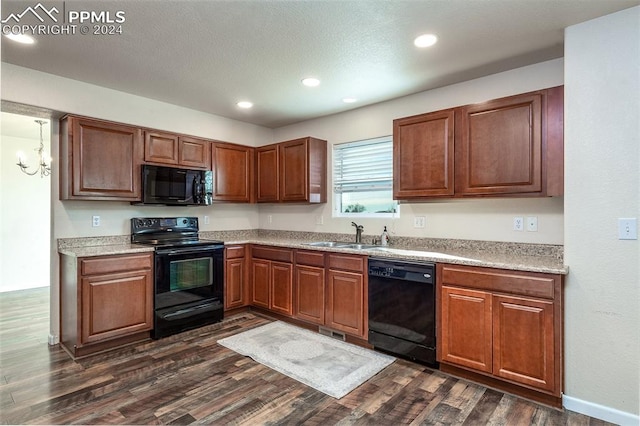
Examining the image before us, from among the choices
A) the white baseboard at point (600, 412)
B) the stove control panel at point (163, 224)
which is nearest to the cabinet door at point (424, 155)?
the white baseboard at point (600, 412)

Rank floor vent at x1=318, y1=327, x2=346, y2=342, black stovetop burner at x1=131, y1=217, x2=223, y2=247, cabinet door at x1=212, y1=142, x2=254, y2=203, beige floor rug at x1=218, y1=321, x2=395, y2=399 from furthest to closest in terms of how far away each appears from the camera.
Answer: cabinet door at x1=212, y1=142, x2=254, y2=203 → black stovetop burner at x1=131, y1=217, x2=223, y2=247 → floor vent at x1=318, y1=327, x2=346, y2=342 → beige floor rug at x1=218, y1=321, x2=395, y2=399

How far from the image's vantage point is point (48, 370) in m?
2.70

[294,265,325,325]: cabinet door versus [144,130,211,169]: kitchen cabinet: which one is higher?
[144,130,211,169]: kitchen cabinet

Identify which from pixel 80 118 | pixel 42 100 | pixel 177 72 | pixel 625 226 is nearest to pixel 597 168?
pixel 625 226

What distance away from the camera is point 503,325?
92.8 inches

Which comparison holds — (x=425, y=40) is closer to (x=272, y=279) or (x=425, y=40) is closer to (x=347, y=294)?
(x=347, y=294)

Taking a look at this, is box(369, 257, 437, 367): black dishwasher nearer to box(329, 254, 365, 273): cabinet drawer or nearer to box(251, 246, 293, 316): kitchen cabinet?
box(329, 254, 365, 273): cabinet drawer

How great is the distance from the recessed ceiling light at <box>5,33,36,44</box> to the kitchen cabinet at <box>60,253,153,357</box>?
171 centimetres

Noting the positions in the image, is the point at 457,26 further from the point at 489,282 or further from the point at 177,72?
the point at 177,72

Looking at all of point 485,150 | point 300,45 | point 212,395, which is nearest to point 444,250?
point 485,150

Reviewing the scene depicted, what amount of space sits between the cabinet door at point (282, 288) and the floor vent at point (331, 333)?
432 millimetres

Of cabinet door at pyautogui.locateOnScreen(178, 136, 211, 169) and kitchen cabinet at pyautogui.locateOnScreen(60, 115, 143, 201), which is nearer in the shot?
kitchen cabinet at pyautogui.locateOnScreen(60, 115, 143, 201)

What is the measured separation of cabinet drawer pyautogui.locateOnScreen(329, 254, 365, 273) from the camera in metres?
3.17

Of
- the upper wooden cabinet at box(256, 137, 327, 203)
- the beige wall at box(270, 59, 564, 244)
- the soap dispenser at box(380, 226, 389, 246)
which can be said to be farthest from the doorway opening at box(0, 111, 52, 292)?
the soap dispenser at box(380, 226, 389, 246)
